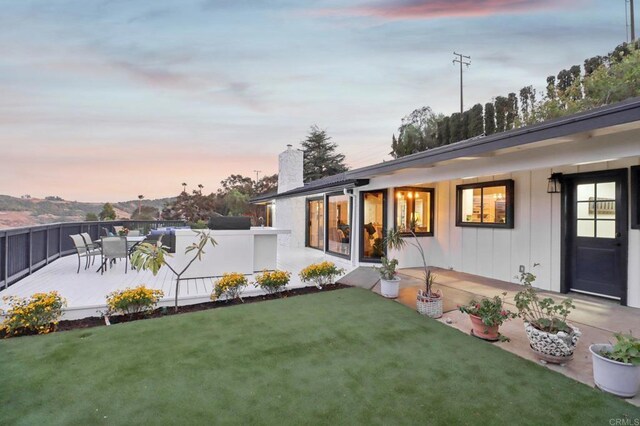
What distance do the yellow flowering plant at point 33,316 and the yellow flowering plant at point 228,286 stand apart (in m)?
2.09

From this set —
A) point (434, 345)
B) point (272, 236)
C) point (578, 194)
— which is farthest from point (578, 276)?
point (272, 236)

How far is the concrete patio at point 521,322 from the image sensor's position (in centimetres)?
329

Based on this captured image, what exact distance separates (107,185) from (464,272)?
18578mm

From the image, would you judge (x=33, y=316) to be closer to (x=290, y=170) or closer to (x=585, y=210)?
(x=585, y=210)

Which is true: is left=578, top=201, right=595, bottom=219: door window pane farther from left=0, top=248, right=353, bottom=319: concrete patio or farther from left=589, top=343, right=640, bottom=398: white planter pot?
left=0, top=248, right=353, bottom=319: concrete patio

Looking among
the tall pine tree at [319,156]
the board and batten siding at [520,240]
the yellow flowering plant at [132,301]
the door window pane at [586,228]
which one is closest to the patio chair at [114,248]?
the yellow flowering plant at [132,301]

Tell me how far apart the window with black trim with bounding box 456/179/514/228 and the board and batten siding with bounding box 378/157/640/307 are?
117mm

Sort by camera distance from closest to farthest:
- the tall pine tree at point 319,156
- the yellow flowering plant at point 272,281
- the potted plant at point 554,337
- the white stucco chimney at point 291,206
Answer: the potted plant at point 554,337 < the yellow flowering plant at point 272,281 < the white stucco chimney at point 291,206 < the tall pine tree at point 319,156

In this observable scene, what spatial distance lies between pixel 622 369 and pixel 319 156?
32.8 meters

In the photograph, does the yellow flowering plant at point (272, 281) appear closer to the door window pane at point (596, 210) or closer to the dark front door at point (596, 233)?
the dark front door at point (596, 233)

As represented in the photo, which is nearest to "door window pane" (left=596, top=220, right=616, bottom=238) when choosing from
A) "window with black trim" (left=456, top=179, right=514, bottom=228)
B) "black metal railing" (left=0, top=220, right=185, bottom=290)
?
"window with black trim" (left=456, top=179, right=514, bottom=228)

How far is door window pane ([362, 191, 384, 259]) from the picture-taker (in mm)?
8234

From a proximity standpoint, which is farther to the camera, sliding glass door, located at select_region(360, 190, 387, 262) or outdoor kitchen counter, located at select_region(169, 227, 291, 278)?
sliding glass door, located at select_region(360, 190, 387, 262)

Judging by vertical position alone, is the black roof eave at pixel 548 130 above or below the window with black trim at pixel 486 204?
above
